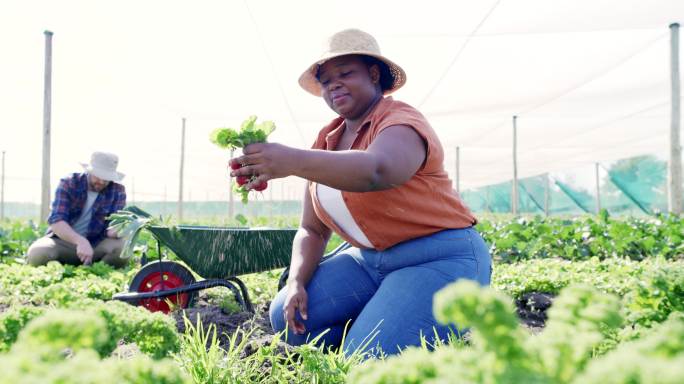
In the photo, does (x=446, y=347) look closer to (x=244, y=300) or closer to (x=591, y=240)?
(x=244, y=300)

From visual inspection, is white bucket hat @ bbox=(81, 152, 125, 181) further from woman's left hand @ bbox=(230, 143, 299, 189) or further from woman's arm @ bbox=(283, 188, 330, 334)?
woman's left hand @ bbox=(230, 143, 299, 189)

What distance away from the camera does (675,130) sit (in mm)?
8172

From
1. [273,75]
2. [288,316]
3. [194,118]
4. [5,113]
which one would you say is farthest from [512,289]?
[5,113]

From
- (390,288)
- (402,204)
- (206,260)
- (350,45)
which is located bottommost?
(206,260)

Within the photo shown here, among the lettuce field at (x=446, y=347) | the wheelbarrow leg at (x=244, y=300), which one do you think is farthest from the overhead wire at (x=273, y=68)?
the lettuce field at (x=446, y=347)

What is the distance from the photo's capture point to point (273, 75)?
9.67m

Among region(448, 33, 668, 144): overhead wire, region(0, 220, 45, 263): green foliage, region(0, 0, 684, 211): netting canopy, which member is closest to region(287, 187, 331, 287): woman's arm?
region(0, 0, 684, 211): netting canopy

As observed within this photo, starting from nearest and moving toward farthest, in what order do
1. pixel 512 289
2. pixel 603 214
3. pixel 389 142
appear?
pixel 389 142, pixel 512 289, pixel 603 214

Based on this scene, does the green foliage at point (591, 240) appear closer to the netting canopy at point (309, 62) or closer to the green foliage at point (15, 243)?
the netting canopy at point (309, 62)

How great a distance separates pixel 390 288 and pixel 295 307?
1.69 feet

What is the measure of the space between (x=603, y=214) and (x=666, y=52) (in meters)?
3.17

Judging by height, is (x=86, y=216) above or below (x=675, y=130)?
below

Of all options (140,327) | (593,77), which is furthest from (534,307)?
(593,77)

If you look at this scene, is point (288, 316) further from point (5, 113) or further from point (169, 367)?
point (5, 113)
